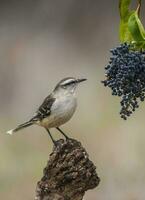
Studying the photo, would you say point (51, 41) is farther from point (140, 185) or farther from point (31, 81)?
point (140, 185)

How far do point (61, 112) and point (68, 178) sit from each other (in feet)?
9.49

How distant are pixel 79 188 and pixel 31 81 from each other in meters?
11.1

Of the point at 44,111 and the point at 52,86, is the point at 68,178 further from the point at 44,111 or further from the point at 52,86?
the point at 52,86

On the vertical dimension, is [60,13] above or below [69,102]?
above

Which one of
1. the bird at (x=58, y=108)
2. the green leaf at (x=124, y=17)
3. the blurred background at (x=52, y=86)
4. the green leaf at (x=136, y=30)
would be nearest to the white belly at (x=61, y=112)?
the bird at (x=58, y=108)

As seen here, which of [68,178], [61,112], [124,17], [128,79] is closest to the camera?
[128,79]

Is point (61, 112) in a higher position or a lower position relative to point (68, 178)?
higher

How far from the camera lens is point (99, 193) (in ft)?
38.4

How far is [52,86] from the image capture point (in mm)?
14781

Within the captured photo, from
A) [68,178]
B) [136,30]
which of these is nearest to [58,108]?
[68,178]

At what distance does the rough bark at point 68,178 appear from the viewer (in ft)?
14.9

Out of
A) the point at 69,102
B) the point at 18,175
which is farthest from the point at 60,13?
the point at 69,102

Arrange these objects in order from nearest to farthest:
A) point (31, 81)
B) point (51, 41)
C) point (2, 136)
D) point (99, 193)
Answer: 1. point (99, 193)
2. point (2, 136)
3. point (31, 81)
4. point (51, 41)

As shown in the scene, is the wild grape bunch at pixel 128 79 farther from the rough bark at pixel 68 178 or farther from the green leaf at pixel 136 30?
the rough bark at pixel 68 178
